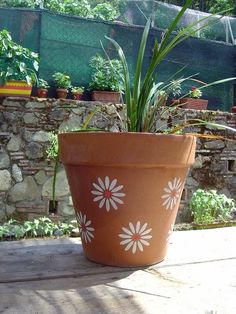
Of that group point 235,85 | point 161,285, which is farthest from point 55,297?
point 235,85

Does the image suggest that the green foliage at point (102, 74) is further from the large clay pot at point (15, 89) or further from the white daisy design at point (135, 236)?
the white daisy design at point (135, 236)

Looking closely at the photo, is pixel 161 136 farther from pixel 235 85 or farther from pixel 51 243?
pixel 235 85

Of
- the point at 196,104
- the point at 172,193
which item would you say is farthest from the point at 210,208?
the point at 172,193

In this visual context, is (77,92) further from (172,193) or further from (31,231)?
(172,193)

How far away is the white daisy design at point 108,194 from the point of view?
1.14 meters

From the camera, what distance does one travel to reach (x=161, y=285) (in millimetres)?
1021

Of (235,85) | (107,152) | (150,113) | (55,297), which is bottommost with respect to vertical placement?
(55,297)

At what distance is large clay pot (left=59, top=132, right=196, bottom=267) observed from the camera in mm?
1135

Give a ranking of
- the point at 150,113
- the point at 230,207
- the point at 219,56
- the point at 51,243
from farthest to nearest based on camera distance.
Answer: the point at 219,56 → the point at 230,207 → the point at 51,243 → the point at 150,113

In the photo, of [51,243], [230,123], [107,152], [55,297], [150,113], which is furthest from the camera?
[230,123]

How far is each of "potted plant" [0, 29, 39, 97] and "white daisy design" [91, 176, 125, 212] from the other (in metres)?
2.08

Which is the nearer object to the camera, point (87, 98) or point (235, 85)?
point (87, 98)

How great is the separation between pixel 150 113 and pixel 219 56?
3.66 meters

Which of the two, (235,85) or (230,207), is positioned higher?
(235,85)
